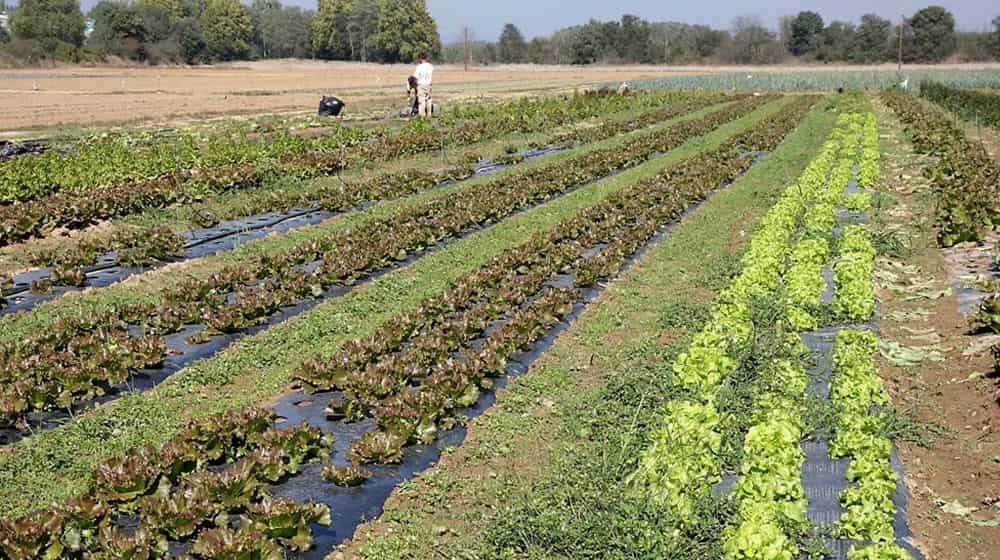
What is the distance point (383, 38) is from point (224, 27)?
18913mm

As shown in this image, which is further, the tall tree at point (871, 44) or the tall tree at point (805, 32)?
the tall tree at point (805, 32)

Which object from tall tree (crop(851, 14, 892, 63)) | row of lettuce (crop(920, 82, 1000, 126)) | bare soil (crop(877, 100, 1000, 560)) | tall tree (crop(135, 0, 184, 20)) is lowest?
bare soil (crop(877, 100, 1000, 560))

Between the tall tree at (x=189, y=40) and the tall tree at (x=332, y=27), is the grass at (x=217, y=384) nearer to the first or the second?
the tall tree at (x=189, y=40)

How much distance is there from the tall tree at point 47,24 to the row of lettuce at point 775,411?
308 feet

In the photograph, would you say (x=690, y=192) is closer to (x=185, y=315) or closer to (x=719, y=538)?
(x=185, y=315)

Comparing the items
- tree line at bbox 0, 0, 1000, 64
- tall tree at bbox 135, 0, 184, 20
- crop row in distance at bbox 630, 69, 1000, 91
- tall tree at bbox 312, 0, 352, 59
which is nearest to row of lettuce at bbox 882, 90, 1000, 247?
crop row in distance at bbox 630, 69, 1000, 91

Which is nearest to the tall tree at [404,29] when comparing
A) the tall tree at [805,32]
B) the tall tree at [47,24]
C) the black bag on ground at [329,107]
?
the tall tree at [47,24]

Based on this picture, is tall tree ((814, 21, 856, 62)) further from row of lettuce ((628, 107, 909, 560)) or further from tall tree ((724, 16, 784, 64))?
row of lettuce ((628, 107, 909, 560))

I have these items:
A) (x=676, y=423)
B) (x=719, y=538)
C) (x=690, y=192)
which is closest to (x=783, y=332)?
(x=676, y=423)

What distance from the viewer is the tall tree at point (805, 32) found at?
385ft

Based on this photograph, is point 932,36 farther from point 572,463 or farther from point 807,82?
point 572,463

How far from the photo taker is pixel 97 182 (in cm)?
1845

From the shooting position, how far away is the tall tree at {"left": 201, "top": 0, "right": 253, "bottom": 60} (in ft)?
369

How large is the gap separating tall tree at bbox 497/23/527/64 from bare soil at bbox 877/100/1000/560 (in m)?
126
